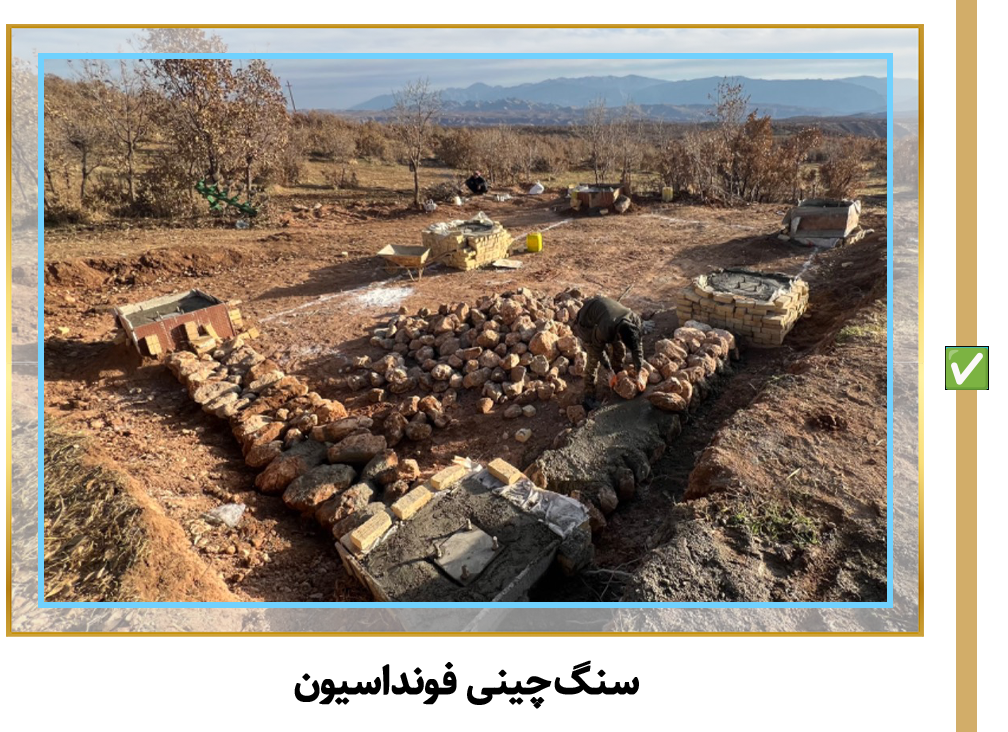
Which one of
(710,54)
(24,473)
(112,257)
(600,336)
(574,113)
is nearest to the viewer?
(710,54)

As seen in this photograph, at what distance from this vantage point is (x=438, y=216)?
15789 millimetres

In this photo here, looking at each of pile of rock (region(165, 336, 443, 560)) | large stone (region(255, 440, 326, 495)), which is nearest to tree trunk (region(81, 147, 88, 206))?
pile of rock (region(165, 336, 443, 560))

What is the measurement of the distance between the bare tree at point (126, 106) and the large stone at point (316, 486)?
1254cm

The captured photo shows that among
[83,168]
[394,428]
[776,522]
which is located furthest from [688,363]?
[83,168]

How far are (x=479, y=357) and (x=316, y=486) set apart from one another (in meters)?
2.64

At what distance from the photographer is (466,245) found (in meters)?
11.2

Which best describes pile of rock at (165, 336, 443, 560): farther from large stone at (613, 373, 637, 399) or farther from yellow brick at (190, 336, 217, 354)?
large stone at (613, 373, 637, 399)

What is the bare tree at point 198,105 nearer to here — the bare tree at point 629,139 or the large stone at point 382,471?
the bare tree at point 629,139

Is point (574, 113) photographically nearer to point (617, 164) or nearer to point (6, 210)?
point (617, 164)

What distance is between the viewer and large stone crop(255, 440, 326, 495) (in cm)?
516

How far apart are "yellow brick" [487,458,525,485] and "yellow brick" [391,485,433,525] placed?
0.49 meters

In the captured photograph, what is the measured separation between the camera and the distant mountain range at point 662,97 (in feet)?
17.0

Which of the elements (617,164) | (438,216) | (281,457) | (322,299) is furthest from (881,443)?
(617,164)

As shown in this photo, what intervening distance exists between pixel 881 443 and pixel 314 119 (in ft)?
99.4
